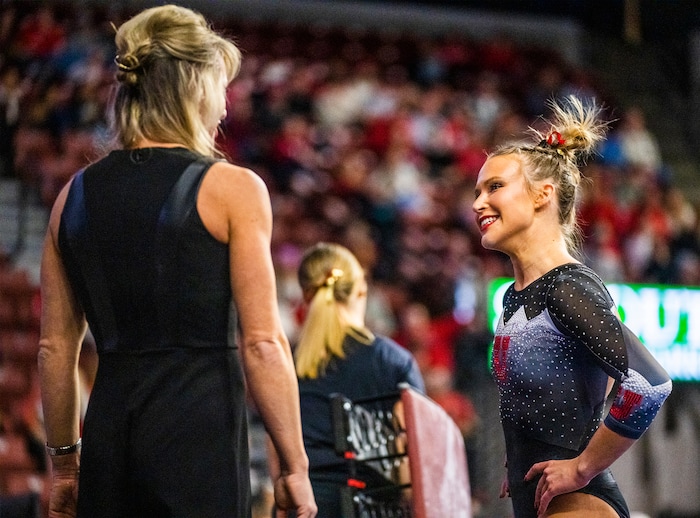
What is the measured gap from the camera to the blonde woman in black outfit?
216cm

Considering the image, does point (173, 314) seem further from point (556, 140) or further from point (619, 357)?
point (556, 140)

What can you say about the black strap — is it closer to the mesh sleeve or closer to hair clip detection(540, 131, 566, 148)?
the mesh sleeve

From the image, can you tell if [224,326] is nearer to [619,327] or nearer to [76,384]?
[76,384]

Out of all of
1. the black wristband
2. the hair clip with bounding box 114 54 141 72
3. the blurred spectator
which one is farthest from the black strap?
the blurred spectator

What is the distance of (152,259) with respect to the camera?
7.25ft

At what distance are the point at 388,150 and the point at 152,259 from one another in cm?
857

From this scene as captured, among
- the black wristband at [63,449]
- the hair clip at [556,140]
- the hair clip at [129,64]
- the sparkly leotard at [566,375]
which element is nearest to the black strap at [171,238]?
the hair clip at [129,64]

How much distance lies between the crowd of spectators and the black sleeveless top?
15.5 ft

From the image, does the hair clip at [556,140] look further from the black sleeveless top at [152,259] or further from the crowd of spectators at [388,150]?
the crowd of spectators at [388,150]

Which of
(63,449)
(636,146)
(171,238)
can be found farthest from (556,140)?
(636,146)

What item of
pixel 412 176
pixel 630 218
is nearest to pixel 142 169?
pixel 412 176

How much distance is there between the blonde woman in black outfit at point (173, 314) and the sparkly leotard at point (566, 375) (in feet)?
1.86

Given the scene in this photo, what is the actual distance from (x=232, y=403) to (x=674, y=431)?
7.11 m

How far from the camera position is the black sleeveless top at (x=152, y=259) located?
2195 mm
